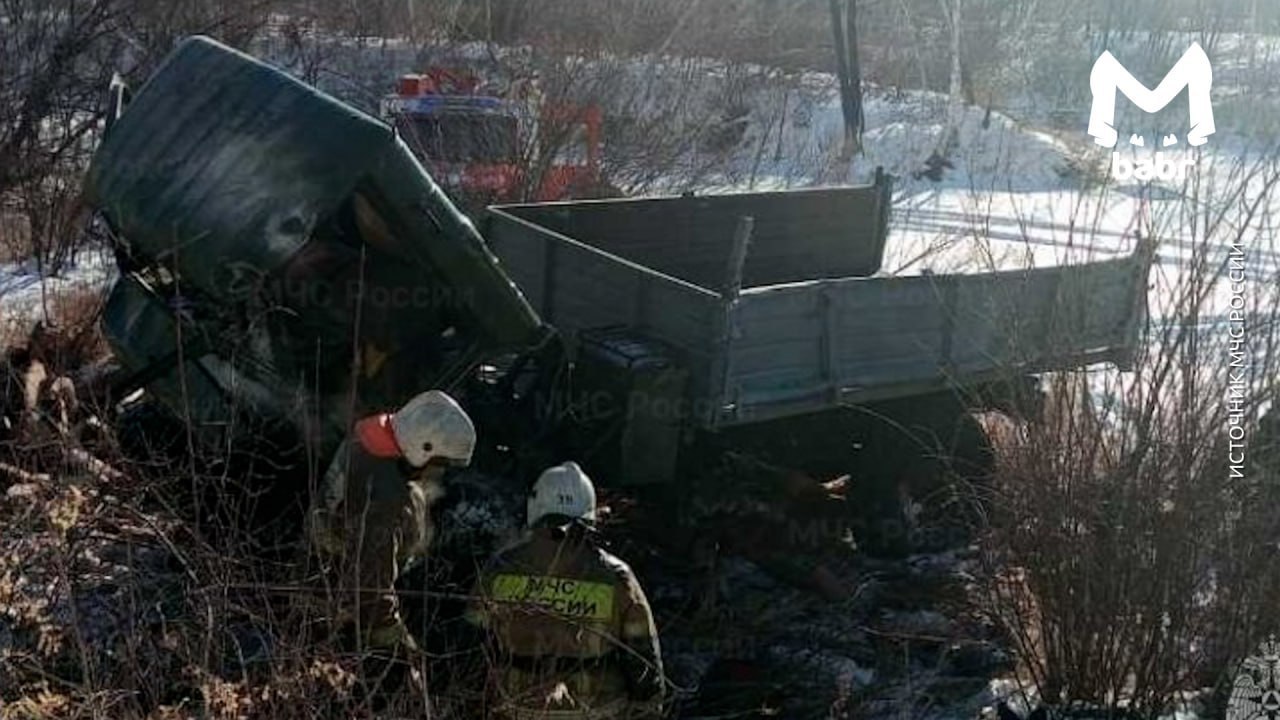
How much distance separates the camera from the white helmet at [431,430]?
482 cm

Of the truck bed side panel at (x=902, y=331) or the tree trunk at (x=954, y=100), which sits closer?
the truck bed side panel at (x=902, y=331)

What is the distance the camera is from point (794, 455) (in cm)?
691

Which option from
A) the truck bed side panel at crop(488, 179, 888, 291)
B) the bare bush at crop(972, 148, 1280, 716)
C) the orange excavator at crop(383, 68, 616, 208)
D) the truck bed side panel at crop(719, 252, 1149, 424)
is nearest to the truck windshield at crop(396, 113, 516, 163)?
the orange excavator at crop(383, 68, 616, 208)

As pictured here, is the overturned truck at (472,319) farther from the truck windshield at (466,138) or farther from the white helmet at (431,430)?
the truck windshield at (466,138)

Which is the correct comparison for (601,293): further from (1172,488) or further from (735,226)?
(1172,488)

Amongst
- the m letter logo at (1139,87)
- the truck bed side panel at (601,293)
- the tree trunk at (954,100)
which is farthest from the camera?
the tree trunk at (954,100)

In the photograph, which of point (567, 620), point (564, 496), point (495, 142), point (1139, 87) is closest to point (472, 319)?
point (564, 496)

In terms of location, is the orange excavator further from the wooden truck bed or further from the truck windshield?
the wooden truck bed

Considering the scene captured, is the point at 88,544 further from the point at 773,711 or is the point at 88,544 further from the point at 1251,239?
the point at 1251,239

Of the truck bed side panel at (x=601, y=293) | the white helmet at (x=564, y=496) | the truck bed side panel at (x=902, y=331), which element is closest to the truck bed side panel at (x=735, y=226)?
the truck bed side panel at (x=601, y=293)

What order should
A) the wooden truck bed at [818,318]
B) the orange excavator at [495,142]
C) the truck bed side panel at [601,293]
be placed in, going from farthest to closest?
the orange excavator at [495,142]
the truck bed side panel at [601,293]
the wooden truck bed at [818,318]

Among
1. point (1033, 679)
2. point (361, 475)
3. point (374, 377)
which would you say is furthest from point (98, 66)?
point (1033, 679)

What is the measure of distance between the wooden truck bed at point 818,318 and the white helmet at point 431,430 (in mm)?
1409

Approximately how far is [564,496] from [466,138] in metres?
8.35
